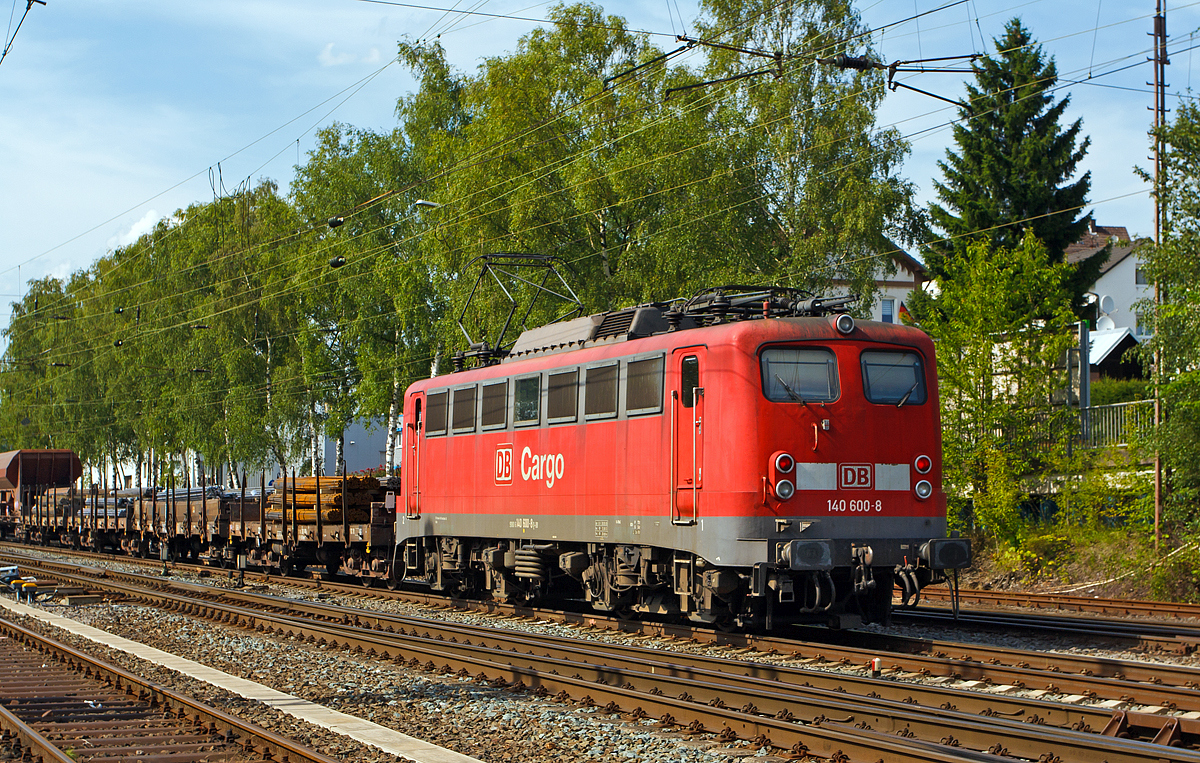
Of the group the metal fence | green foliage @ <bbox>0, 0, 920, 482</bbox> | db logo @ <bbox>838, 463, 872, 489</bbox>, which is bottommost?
db logo @ <bbox>838, 463, 872, 489</bbox>

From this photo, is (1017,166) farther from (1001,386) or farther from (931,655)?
(931,655)

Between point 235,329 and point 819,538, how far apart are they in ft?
135

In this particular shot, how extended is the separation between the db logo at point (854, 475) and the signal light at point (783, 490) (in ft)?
1.95

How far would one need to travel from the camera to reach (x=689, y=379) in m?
13.2

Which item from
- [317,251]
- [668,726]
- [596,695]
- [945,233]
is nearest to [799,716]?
[668,726]

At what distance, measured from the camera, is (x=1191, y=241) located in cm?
1831

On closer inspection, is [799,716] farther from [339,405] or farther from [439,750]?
[339,405]

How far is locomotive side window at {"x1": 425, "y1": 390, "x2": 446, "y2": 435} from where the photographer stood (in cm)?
1873

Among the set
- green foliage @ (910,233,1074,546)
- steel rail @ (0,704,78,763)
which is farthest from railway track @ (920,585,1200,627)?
steel rail @ (0,704,78,763)

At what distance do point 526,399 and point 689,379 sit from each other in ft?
12.5

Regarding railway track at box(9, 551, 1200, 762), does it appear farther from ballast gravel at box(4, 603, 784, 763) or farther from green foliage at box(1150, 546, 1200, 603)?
green foliage at box(1150, 546, 1200, 603)

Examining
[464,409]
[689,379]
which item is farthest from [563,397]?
[464,409]

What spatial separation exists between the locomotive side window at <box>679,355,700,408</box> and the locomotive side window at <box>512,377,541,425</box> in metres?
3.38

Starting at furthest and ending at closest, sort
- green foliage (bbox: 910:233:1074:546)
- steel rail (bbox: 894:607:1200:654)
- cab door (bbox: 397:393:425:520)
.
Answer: green foliage (bbox: 910:233:1074:546)
cab door (bbox: 397:393:425:520)
steel rail (bbox: 894:607:1200:654)
